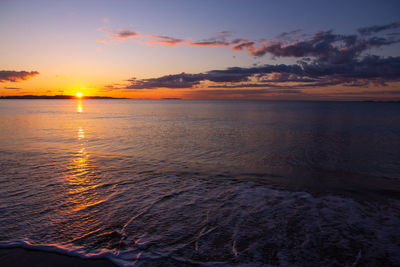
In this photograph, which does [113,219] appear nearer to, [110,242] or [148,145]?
[110,242]

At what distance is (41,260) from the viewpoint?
16.7ft

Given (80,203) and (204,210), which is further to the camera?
(80,203)

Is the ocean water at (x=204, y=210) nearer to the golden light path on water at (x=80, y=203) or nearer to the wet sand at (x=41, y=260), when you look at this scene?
the golden light path on water at (x=80, y=203)

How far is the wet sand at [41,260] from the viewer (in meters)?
5.00

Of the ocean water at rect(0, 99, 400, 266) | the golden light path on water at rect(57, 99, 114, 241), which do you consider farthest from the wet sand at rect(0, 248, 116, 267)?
the golden light path on water at rect(57, 99, 114, 241)

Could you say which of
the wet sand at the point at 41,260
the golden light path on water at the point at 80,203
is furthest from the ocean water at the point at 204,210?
the wet sand at the point at 41,260

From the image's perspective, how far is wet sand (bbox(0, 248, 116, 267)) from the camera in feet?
16.4

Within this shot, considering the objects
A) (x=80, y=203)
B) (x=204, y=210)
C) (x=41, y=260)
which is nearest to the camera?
(x=41, y=260)

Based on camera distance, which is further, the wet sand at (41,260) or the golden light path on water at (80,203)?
the golden light path on water at (80,203)

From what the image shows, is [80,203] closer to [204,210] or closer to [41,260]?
[41,260]

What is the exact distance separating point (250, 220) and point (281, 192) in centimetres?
301

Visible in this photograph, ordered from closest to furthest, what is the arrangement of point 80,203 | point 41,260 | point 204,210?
point 41,260
point 204,210
point 80,203

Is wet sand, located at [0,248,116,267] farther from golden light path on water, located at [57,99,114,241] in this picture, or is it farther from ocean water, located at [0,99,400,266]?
golden light path on water, located at [57,99,114,241]

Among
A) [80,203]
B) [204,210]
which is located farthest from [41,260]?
[204,210]
